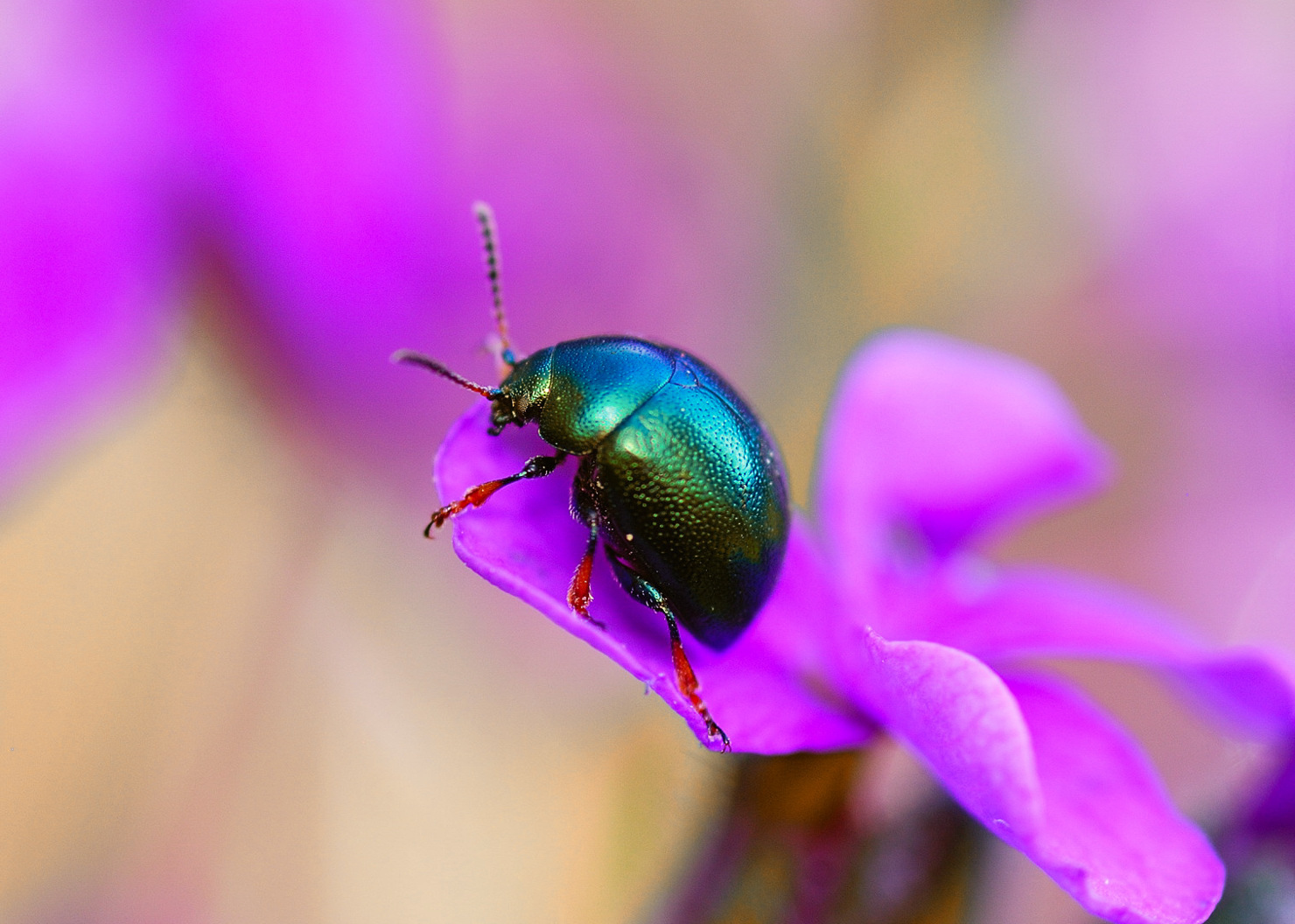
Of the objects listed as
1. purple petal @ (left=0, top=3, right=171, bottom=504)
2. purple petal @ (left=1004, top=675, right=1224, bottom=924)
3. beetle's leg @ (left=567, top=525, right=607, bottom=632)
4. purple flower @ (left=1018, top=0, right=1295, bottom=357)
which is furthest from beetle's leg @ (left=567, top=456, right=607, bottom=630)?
purple flower @ (left=1018, top=0, right=1295, bottom=357)

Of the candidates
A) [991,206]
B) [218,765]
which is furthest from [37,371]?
[991,206]

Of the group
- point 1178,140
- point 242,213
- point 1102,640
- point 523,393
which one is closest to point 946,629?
point 1102,640

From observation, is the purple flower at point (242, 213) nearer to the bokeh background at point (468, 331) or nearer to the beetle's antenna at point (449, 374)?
the bokeh background at point (468, 331)

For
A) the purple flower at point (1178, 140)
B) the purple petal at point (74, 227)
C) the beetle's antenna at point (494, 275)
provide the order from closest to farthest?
the beetle's antenna at point (494, 275)
the purple petal at point (74, 227)
the purple flower at point (1178, 140)

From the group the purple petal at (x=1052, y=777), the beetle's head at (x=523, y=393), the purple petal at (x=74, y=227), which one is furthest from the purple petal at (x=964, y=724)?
the purple petal at (x=74, y=227)

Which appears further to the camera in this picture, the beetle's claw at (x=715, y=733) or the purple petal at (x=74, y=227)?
the purple petal at (x=74, y=227)

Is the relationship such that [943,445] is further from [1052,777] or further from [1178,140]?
[1178,140]
